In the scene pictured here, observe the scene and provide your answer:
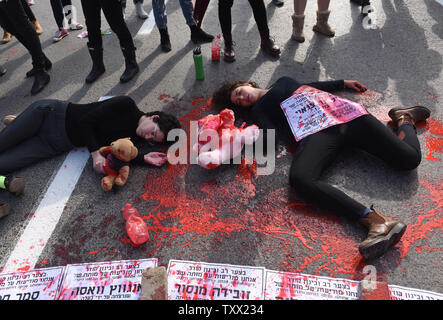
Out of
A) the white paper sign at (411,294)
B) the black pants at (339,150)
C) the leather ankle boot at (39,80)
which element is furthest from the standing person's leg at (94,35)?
the white paper sign at (411,294)

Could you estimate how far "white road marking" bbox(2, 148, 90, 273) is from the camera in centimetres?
202

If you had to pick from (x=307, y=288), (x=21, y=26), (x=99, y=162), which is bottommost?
(x=307, y=288)

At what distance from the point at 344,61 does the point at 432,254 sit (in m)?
2.41

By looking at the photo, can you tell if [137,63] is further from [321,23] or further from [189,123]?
[321,23]

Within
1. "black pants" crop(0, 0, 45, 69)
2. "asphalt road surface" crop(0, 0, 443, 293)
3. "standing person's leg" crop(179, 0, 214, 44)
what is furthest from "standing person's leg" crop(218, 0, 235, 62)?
"black pants" crop(0, 0, 45, 69)

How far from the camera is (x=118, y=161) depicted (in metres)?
2.39

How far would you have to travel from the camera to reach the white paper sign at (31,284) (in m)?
1.83

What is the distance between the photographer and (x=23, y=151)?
260 cm

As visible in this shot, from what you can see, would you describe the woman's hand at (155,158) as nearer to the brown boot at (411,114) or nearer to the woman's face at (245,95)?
the woman's face at (245,95)

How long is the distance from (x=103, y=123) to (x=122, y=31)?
4.37ft

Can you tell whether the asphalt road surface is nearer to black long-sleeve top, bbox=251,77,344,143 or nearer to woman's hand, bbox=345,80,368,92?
A: woman's hand, bbox=345,80,368,92

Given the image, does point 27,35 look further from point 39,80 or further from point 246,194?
point 246,194

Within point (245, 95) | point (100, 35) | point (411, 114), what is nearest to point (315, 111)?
point (245, 95)

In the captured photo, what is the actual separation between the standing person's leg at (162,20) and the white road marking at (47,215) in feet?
6.63
